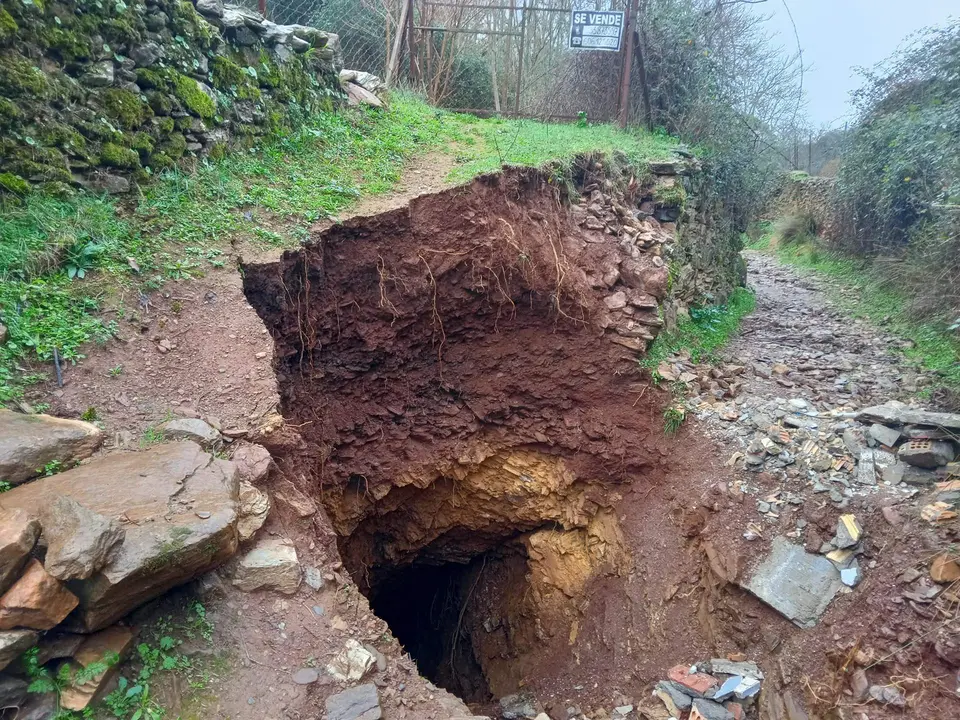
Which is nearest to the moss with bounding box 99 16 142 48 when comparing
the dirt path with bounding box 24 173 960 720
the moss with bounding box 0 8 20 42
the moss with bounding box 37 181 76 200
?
the moss with bounding box 0 8 20 42

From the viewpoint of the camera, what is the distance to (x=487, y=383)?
6305 mm

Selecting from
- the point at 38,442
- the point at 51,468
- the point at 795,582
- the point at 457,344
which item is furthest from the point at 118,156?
the point at 795,582

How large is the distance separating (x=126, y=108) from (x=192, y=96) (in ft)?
2.16

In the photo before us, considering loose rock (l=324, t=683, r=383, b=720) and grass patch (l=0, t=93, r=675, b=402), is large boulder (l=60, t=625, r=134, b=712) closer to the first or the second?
loose rock (l=324, t=683, r=383, b=720)

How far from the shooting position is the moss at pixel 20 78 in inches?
158

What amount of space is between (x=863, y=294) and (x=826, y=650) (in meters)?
7.27

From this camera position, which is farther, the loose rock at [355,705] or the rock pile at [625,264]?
the rock pile at [625,264]

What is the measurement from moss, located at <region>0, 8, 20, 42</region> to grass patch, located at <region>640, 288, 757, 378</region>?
223 inches

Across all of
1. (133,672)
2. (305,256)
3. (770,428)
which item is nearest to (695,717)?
(770,428)

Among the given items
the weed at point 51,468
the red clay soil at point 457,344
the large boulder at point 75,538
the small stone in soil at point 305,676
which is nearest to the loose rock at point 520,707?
the red clay soil at point 457,344

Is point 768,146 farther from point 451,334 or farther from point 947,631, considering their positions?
point 947,631

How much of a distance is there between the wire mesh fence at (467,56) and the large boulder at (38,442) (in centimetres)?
760

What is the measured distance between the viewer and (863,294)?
951 centimetres

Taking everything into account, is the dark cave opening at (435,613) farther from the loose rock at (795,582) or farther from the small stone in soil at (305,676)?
the small stone in soil at (305,676)
